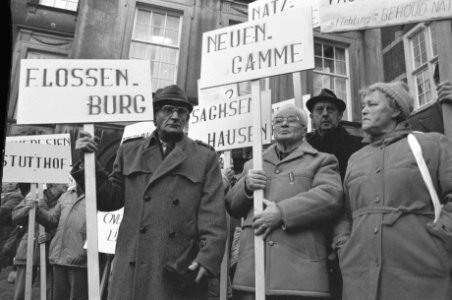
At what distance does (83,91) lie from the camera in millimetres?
3240

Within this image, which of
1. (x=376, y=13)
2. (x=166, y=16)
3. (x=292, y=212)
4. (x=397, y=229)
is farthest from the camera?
(x=166, y=16)

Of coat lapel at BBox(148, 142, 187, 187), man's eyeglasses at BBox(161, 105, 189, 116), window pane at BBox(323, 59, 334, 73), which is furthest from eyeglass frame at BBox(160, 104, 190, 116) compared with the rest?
window pane at BBox(323, 59, 334, 73)

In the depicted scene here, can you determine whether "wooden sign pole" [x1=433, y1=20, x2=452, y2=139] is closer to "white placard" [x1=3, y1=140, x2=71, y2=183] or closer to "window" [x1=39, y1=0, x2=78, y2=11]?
"white placard" [x1=3, y1=140, x2=71, y2=183]

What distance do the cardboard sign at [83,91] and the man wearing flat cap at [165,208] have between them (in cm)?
17

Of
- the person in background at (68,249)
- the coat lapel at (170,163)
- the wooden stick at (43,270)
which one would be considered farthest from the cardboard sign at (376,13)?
the wooden stick at (43,270)

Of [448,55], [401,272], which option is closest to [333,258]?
[401,272]

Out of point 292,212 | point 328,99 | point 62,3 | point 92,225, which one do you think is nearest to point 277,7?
point 328,99

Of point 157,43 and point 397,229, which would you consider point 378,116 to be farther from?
point 157,43

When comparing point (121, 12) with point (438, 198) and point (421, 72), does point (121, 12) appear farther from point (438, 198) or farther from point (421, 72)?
point (438, 198)

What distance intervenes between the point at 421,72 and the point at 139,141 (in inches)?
367

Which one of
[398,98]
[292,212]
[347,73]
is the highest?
[347,73]

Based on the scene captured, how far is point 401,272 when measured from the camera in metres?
2.38

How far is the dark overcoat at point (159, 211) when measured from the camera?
275 centimetres

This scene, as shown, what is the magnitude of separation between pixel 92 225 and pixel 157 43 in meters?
9.21
